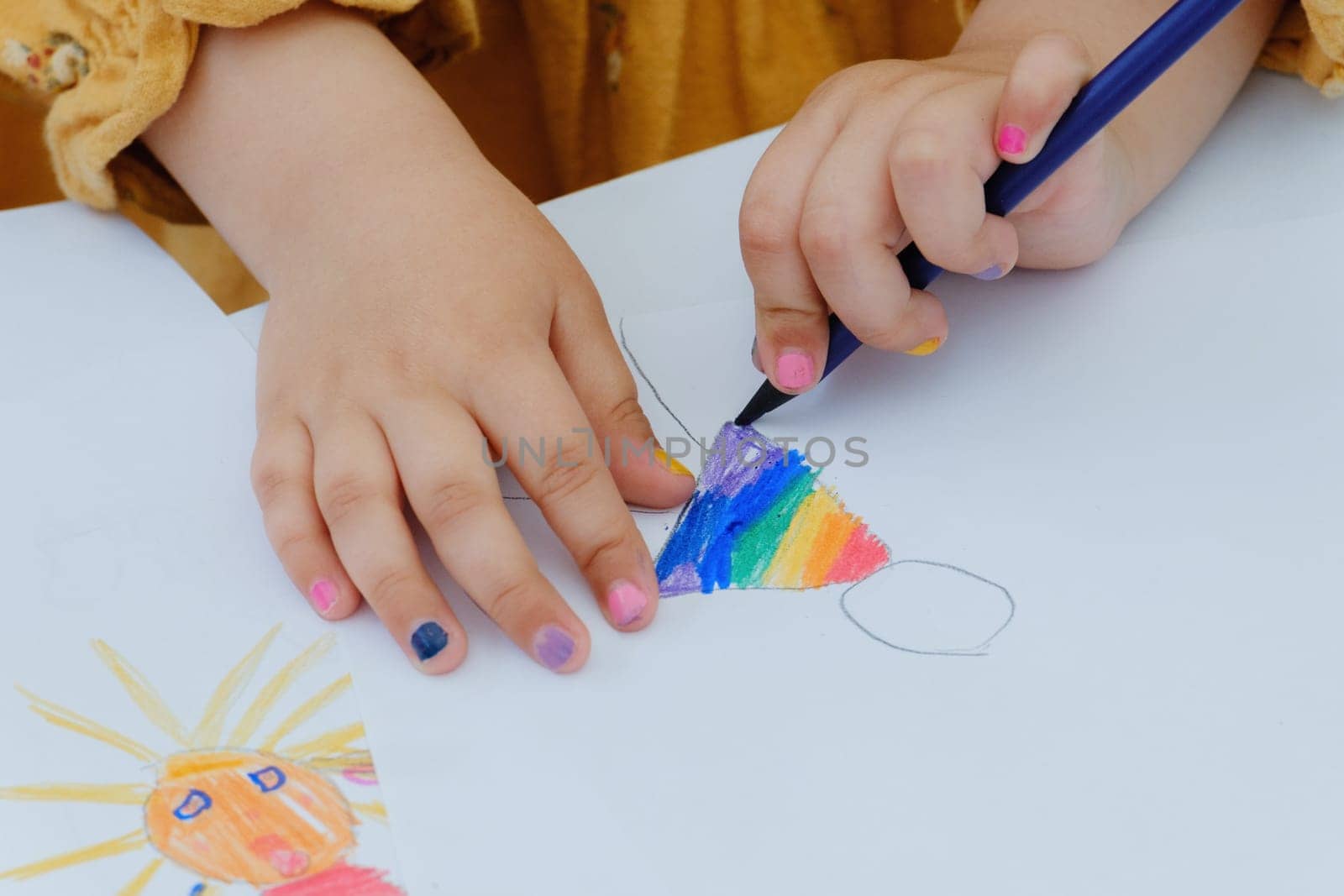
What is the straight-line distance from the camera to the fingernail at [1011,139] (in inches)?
14.6

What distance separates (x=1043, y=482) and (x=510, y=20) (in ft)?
1.70

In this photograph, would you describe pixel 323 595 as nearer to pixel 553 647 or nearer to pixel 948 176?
pixel 553 647

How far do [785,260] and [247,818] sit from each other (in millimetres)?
264

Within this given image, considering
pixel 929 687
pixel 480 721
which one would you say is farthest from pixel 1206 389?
pixel 480 721

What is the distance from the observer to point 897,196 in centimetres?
39

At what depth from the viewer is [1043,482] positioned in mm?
401

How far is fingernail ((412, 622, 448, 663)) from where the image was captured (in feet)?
1.18

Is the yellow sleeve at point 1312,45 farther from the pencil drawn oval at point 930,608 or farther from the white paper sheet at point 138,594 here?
the white paper sheet at point 138,594

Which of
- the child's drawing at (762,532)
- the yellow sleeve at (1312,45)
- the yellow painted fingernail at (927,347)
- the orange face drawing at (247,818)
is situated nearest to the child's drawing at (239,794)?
the orange face drawing at (247,818)

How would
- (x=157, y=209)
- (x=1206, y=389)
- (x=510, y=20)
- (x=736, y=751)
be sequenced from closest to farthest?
1. (x=736, y=751)
2. (x=1206, y=389)
3. (x=157, y=209)
4. (x=510, y=20)

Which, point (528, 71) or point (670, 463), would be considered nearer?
point (670, 463)

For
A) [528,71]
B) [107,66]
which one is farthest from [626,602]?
[528,71]

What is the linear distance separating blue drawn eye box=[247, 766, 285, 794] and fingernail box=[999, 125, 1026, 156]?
0.31m

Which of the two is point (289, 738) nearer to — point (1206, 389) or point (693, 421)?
point (693, 421)
